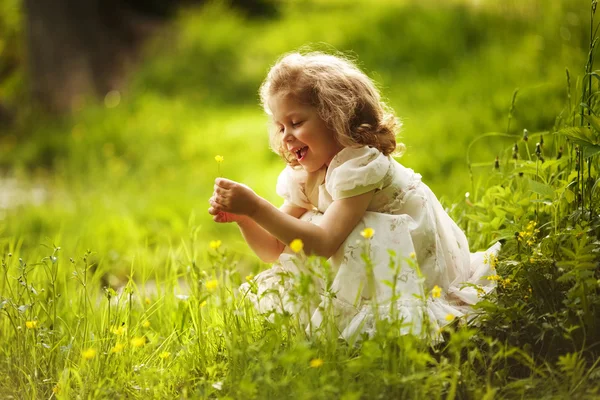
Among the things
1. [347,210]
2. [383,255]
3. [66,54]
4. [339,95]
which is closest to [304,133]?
[339,95]

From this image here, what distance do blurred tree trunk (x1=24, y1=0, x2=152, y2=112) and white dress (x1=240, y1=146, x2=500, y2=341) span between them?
21.7ft

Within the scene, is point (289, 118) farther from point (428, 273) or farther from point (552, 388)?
point (552, 388)

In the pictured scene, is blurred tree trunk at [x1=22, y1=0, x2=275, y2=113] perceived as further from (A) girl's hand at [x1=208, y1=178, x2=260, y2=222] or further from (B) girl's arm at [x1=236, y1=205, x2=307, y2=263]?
(A) girl's hand at [x1=208, y1=178, x2=260, y2=222]

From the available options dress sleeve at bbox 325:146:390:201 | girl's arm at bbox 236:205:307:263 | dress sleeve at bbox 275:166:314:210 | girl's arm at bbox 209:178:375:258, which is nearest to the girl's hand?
girl's arm at bbox 209:178:375:258

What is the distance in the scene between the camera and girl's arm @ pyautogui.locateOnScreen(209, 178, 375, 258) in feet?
7.38

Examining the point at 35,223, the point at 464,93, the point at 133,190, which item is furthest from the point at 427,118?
the point at 35,223

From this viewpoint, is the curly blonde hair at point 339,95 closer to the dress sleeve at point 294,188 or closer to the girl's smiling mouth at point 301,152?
the girl's smiling mouth at point 301,152

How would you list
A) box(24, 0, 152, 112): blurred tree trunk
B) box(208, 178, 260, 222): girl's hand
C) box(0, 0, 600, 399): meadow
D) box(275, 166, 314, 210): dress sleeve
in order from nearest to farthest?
box(0, 0, 600, 399): meadow → box(208, 178, 260, 222): girl's hand → box(275, 166, 314, 210): dress sleeve → box(24, 0, 152, 112): blurred tree trunk

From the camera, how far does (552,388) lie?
6.36ft

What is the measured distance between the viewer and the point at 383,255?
2.33 metres

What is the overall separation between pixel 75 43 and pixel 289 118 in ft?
23.0

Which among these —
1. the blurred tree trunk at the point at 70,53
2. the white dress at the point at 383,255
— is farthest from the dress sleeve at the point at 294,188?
the blurred tree trunk at the point at 70,53

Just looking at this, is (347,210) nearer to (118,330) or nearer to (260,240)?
(260,240)

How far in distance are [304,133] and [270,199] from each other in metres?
2.52
